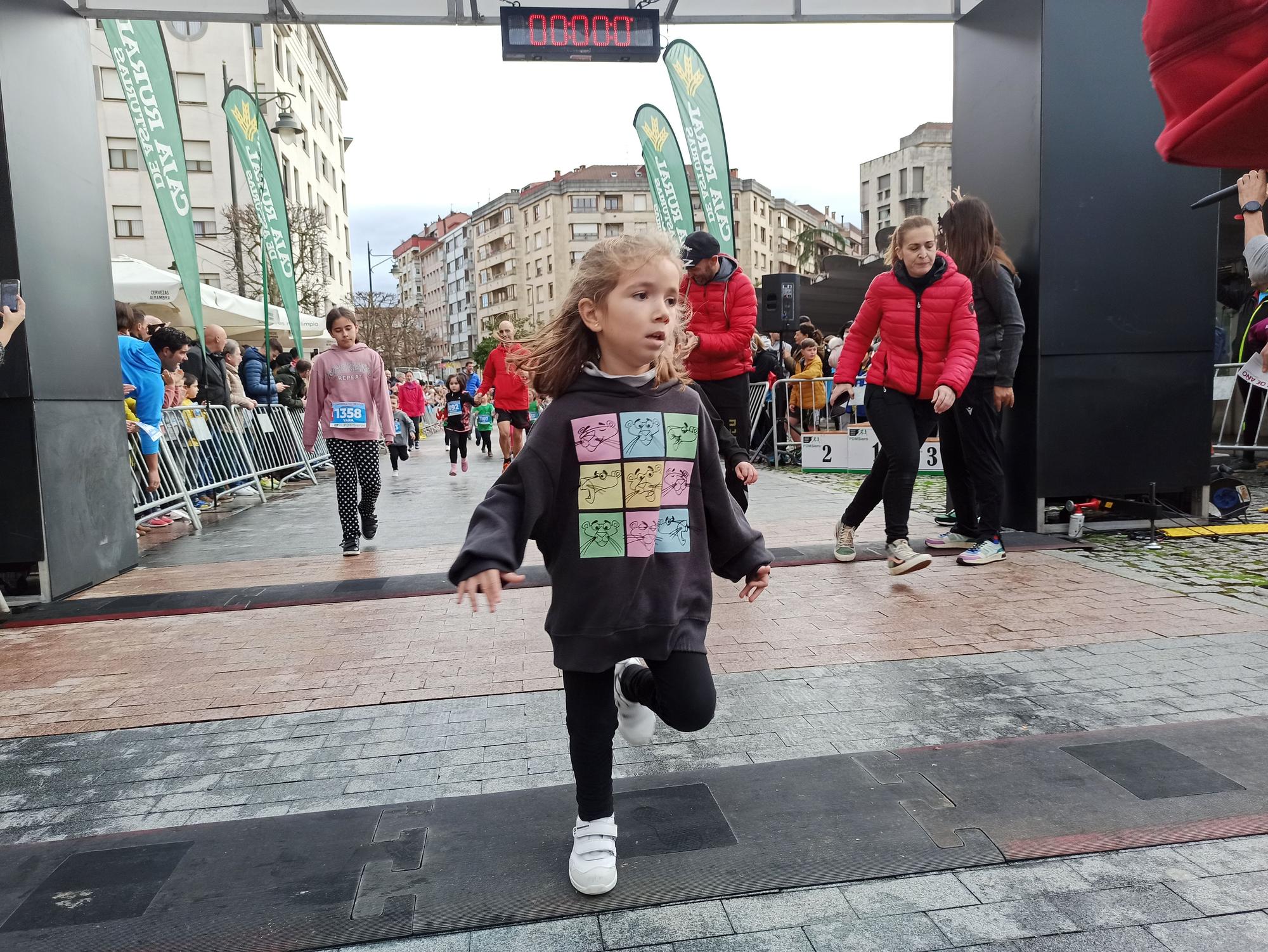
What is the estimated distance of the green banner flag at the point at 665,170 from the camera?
1307cm

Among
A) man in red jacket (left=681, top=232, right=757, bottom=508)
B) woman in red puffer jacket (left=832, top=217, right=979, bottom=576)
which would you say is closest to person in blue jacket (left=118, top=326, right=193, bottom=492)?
man in red jacket (left=681, top=232, right=757, bottom=508)

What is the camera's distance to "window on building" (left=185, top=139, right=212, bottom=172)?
36281mm

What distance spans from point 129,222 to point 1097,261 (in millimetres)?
38142

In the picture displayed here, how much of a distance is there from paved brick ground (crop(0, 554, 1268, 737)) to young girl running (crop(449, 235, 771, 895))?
1426mm

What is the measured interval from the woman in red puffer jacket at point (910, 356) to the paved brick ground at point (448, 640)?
541 millimetres

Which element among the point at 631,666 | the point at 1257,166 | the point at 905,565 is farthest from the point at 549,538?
the point at 905,565

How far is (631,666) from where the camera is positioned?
2.52 metres

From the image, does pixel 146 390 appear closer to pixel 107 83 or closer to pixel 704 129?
Answer: pixel 704 129

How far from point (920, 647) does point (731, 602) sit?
1.22 meters

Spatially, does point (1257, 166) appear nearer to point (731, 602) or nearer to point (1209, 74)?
point (1209, 74)

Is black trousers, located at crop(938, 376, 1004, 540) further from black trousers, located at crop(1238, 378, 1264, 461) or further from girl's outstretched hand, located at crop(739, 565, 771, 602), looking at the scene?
black trousers, located at crop(1238, 378, 1264, 461)

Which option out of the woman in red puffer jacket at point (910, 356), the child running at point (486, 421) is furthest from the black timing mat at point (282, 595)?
the child running at point (486, 421)

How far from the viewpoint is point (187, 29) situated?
7285 mm

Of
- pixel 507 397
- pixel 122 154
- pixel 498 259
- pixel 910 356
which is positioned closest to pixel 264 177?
pixel 507 397
